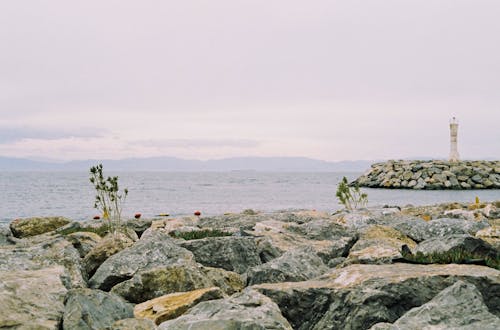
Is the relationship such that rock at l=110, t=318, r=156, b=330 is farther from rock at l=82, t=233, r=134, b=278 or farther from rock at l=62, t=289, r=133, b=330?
rock at l=82, t=233, r=134, b=278

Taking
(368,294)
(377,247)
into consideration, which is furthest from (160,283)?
(377,247)

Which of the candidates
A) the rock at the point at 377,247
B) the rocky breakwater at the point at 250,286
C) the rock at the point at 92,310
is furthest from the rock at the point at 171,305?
the rock at the point at 377,247

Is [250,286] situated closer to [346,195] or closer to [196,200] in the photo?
[346,195]

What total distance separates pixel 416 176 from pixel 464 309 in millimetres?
72271

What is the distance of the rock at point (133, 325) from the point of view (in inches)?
210

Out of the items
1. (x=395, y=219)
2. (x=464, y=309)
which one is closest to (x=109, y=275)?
(x=464, y=309)

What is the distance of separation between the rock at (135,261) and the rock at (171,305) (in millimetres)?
1571

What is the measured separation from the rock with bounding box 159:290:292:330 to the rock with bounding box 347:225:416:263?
113 inches

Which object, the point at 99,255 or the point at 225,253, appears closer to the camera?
the point at 99,255

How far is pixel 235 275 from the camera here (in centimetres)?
816

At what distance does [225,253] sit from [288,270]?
1943 millimetres

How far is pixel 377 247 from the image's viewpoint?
8.75m

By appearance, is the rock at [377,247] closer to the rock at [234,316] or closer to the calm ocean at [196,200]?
the rock at [234,316]

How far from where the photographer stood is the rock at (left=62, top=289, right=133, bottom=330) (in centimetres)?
561
